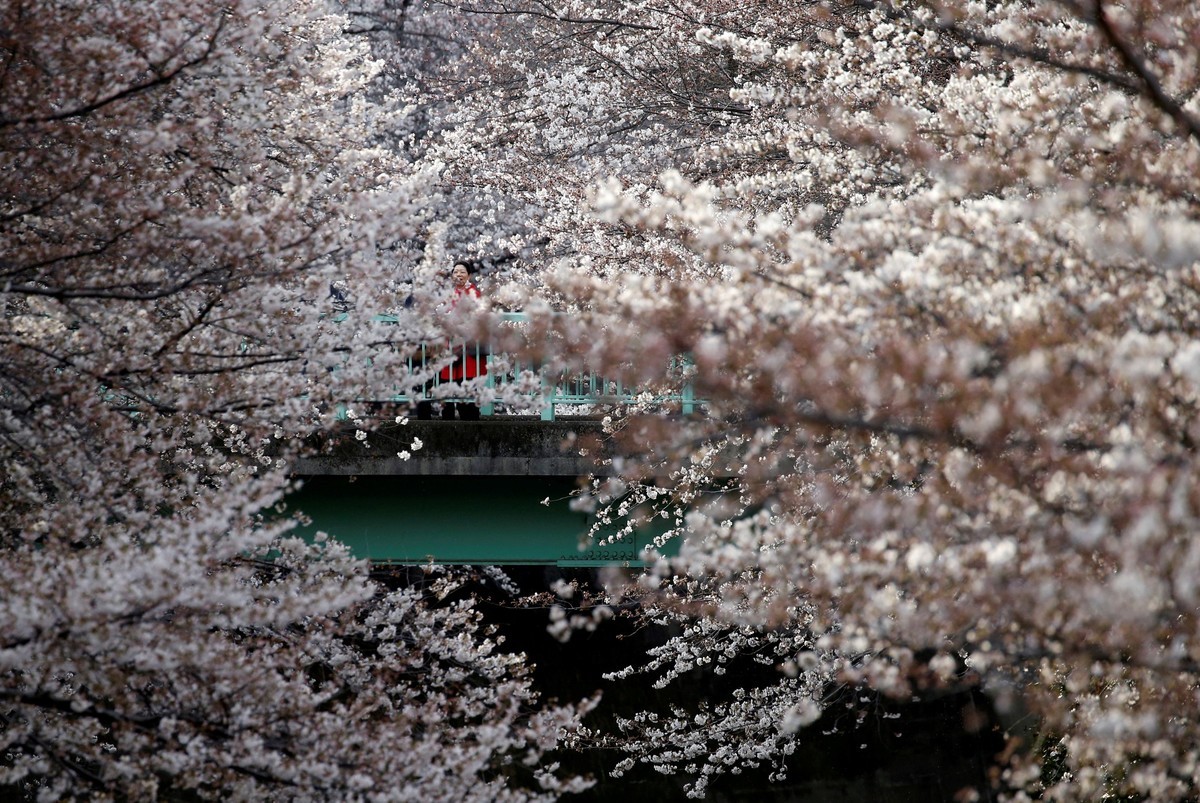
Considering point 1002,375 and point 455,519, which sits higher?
point 1002,375

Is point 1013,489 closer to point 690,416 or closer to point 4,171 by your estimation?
point 690,416

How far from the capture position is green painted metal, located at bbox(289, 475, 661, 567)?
10992 mm

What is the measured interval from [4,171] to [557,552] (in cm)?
614

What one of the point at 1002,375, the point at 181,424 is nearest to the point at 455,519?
the point at 181,424

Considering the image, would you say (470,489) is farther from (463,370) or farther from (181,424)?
(181,424)

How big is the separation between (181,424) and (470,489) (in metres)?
4.26

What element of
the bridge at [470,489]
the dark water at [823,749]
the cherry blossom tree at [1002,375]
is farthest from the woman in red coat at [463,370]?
the cherry blossom tree at [1002,375]

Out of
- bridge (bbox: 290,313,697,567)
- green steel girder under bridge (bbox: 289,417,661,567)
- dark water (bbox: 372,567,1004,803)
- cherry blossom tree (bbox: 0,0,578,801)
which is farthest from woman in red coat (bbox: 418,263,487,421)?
cherry blossom tree (bbox: 0,0,578,801)

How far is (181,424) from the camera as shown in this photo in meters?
7.21

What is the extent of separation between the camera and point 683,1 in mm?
10797

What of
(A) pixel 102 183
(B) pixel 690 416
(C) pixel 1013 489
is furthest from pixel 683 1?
(C) pixel 1013 489

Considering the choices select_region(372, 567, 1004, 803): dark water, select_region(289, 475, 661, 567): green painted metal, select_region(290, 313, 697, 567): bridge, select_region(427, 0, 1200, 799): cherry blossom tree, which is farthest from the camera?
select_region(372, 567, 1004, 803): dark water

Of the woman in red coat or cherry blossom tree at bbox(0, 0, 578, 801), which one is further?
the woman in red coat

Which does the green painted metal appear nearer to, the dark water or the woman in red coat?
the woman in red coat
